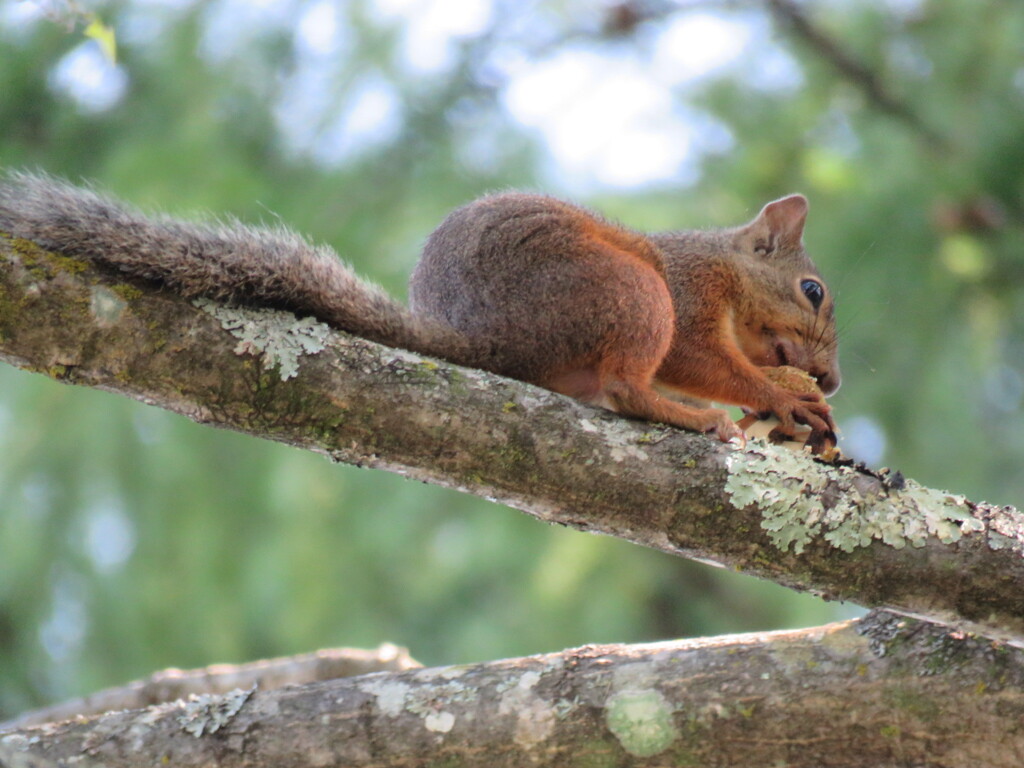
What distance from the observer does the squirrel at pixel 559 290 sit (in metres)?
2.11

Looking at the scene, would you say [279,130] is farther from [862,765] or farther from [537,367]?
[862,765]

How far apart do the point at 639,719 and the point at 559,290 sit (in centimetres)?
105

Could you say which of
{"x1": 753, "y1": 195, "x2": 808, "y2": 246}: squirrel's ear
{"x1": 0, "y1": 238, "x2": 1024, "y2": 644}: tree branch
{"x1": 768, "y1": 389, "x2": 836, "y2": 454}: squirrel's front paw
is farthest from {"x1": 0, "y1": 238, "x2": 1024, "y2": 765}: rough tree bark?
{"x1": 753, "y1": 195, "x2": 808, "y2": 246}: squirrel's ear

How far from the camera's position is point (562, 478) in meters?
2.14

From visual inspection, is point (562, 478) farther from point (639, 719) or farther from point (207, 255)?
point (207, 255)

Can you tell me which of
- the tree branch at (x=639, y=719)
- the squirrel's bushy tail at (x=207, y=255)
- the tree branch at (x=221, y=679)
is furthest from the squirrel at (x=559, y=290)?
the tree branch at (x=221, y=679)

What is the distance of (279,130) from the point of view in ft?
17.9

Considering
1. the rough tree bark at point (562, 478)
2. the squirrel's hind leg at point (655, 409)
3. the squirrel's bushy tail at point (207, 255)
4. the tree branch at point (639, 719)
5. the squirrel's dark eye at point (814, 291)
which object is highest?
the squirrel's dark eye at point (814, 291)

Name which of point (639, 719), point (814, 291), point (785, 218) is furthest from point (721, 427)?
point (785, 218)

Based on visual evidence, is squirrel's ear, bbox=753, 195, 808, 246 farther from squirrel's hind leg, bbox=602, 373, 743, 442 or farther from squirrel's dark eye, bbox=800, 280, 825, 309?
squirrel's hind leg, bbox=602, 373, 743, 442

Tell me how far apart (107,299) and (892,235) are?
396 centimetres

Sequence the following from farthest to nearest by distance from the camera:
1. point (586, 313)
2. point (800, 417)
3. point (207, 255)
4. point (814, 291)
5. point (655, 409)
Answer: point (814, 291) → point (800, 417) → point (586, 313) → point (655, 409) → point (207, 255)

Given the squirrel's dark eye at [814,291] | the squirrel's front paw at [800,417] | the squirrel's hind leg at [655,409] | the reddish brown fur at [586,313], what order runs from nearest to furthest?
the squirrel's hind leg at [655,409], the reddish brown fur at [586,313], the squirrel's front paw at [800,417], the squirrel's dark eye at [814,291]

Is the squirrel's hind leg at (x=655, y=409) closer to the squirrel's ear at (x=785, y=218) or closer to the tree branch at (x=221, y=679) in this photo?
the tree branch at (x=221, y=679)
